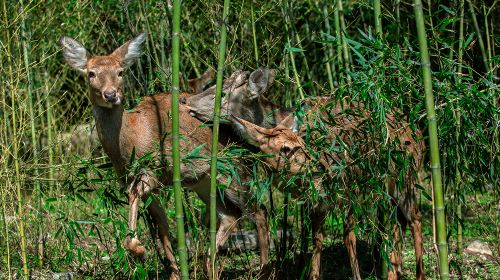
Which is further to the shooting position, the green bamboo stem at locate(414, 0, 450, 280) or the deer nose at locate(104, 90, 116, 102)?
the deer nose at locate(104, 90, 116, 102)

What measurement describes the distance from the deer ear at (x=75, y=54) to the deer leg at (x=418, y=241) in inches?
111

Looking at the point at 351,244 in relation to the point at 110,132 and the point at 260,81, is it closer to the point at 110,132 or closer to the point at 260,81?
the point at 260,81

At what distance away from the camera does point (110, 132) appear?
251 inches

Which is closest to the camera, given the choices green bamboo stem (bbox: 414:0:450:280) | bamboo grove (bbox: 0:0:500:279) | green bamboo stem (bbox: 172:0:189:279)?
green bamboo stem (bbox: 414:0:450:280)

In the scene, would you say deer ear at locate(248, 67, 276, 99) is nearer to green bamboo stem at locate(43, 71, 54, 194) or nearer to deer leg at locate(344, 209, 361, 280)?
deer leg at locate(344, 209, 361, 280)

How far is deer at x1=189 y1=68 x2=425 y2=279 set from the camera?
546cm

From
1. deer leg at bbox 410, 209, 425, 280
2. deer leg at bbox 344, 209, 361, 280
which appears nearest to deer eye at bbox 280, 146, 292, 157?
deer leg at bbox 344, 209, 361, 280

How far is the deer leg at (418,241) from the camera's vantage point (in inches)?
254

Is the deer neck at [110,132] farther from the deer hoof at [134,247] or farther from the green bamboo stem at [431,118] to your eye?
the green bamboo stem at [431,118]

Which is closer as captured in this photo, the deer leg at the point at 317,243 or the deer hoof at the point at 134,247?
the deer hoof at the point at 134,247

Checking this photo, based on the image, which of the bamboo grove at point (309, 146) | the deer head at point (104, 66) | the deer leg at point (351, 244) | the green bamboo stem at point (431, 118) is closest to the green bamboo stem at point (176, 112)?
the bamboo grove at point (309, 146)

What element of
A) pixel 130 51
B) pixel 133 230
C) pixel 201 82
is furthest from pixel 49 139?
pixel 133 230

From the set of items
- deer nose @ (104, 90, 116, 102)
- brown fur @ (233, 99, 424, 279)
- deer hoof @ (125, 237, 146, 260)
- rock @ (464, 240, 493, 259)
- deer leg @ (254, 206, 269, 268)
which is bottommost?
rock @ (464, 240, 493, 259)

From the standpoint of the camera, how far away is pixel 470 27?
9906 mm
